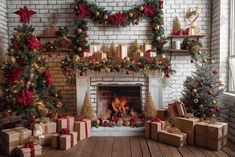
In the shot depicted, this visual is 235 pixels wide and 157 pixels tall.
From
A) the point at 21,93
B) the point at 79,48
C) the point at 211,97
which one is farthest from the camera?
the point at 79,48

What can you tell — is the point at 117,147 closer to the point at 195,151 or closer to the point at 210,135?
the point at 195,151

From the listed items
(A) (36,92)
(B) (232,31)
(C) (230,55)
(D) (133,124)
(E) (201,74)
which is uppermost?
(B) (232,31)

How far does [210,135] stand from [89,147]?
70.5 inches

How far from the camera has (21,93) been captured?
11.4ft

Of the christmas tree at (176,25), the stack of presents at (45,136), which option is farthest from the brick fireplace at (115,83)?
the christmas tree at (176,25)

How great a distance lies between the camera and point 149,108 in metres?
4.17

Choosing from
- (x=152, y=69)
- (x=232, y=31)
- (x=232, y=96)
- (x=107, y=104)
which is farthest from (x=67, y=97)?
(x=232, y=31)

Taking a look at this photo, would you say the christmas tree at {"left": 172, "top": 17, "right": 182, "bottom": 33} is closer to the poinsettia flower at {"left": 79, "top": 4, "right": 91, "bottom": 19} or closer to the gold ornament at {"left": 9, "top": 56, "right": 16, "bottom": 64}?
the poinsettia flower at {"left": 79, "top": 4, "right": 91, "bottom": 19}

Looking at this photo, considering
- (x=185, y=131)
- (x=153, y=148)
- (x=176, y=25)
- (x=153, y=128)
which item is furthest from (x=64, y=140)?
(x=176, y=25)

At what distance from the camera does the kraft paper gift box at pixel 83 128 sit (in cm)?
374

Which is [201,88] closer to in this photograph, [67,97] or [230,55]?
[230,55]

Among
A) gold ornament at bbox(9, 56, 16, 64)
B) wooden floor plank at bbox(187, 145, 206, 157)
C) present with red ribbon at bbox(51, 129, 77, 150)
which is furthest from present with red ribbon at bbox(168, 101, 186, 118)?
gold ornament at bbox(9, 56, 16, 64)

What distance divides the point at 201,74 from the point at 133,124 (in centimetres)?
147

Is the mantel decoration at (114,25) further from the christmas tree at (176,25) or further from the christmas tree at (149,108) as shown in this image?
the christmas tree at (149,108)
